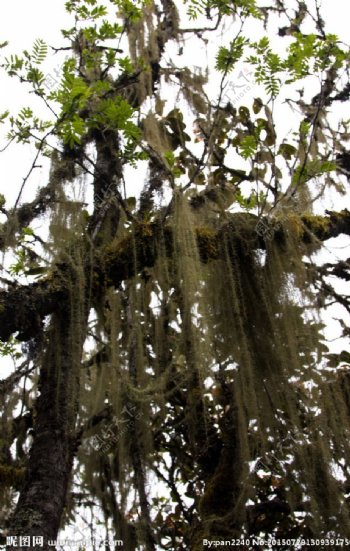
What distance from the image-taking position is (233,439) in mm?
3203

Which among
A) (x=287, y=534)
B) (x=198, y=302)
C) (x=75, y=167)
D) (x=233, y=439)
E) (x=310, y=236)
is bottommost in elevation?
(x=287, y=534)

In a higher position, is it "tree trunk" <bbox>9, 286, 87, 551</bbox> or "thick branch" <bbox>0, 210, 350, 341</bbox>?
"thick branch" <bbox>0, 210, 350, 341</bbox>

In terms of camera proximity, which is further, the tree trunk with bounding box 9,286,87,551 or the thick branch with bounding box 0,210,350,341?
the thick branch with bounding box 0,210,350,341

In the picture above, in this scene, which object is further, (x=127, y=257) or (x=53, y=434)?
(x=127, y=257)

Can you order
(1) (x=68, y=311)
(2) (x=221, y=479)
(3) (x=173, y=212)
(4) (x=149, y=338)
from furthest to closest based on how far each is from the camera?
1. (4) (x=149, y=338)
2. (2) (x=221, y=479)
3. (3) (x=173, y=212)
4. (1) (x=68, y=311)

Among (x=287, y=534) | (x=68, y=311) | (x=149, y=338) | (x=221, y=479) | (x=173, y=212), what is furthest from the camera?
(x=149, y=338)

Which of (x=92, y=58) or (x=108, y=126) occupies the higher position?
(x=92, y=58)

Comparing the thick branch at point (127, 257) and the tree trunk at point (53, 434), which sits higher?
the thick branch at point (127, 257)

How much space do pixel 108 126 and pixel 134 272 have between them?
0.80 m

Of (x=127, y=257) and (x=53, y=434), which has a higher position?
(x=127, y=257)

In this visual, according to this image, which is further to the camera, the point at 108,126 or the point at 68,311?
the point at 108,126

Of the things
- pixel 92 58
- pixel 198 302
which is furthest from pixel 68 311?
pixel 92 58

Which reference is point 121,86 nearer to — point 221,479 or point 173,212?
point 173,212

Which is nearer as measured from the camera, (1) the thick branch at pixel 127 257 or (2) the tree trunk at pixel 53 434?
(2) the tree trunk at pixel 53 434
